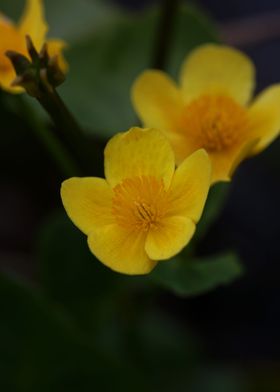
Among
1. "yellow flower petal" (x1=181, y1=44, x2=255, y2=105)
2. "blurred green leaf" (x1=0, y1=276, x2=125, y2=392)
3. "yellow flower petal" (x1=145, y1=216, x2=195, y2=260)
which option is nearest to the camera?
"yellow flower petal" (x1=145, y1=216, x2=195, y2=260)

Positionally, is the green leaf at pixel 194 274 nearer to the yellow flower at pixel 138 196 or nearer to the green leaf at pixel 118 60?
the yellow flower at pixel 138 196

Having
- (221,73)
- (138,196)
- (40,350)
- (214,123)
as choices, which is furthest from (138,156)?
(40,350)

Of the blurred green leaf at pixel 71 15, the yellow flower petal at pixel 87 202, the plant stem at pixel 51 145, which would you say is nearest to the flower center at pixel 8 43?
the plant stem at pixel 51 145

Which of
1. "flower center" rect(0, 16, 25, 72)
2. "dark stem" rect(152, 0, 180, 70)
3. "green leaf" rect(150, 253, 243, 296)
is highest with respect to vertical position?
"flower center" rect(0, 16, 25, 72)

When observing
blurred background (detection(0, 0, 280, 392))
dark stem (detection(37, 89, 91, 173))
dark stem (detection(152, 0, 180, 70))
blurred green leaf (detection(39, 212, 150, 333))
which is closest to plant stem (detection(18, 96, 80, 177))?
blurred background (detection(0, 0, 280, 392))

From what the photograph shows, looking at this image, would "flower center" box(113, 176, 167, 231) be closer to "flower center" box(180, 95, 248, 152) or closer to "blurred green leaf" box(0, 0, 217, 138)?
"flower center" box(180, 95, 248, 152)

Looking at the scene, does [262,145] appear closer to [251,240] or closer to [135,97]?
[135,97]

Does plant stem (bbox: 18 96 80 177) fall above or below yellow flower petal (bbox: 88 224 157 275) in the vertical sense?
above

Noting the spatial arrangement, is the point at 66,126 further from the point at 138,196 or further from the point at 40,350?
the point at 40,350
